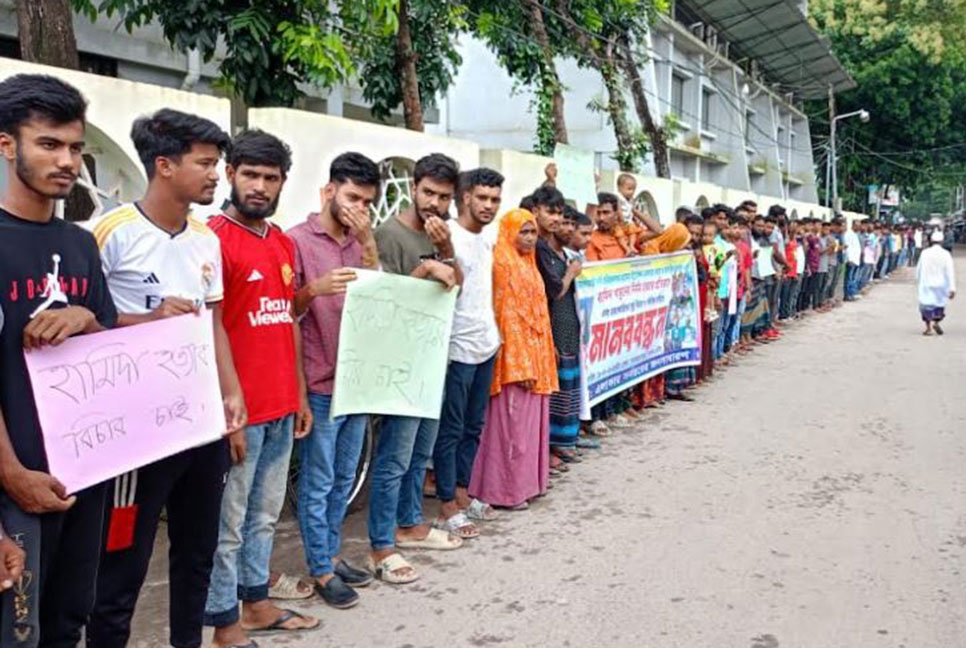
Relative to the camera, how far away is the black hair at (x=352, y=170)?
339cm

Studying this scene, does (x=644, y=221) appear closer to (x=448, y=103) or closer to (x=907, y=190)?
(x=448, y=103)

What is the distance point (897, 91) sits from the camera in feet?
111

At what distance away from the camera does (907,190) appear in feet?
131

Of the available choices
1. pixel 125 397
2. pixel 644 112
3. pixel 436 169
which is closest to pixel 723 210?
pixel 644 112

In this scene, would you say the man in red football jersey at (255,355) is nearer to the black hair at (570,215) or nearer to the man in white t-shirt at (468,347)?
the man in white t-shirt at (468,347)

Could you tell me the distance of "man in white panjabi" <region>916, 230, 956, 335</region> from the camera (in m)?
12.8

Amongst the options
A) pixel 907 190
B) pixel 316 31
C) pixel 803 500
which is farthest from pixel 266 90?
pixel 907 190

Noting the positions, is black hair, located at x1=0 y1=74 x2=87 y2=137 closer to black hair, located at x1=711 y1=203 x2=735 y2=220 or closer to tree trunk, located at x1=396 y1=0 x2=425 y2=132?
tree trunk, located at x1=396 y1=0 x2=425 y2=132

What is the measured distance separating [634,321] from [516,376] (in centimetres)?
264

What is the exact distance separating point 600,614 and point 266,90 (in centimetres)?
514

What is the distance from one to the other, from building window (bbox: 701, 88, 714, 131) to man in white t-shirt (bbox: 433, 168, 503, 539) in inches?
898

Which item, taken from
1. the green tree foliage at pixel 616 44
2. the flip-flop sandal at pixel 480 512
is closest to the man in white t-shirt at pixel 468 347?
the flip-flop sandal at pixel 480 512

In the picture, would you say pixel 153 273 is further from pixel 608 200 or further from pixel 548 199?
pixel 608 200

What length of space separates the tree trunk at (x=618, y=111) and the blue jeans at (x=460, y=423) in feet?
30.9
